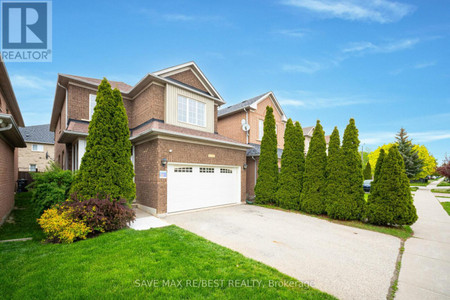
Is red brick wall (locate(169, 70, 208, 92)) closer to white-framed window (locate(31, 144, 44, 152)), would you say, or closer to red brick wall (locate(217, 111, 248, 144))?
red brick wall (locate(217, 111, 248, 144))

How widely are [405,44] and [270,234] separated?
12.4m

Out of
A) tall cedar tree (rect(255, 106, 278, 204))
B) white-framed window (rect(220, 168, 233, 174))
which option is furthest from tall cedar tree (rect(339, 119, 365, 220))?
white-framed window (rect(220, 168, 233, 174))

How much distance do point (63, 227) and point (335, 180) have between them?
9.69 meters

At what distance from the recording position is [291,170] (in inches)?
410

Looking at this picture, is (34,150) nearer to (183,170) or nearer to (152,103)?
(152,103)

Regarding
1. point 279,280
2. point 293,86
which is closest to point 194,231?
point 279,280

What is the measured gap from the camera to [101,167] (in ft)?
21.4

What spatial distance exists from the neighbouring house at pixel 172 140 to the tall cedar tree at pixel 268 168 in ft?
3.58

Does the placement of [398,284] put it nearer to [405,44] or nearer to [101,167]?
[101,167]

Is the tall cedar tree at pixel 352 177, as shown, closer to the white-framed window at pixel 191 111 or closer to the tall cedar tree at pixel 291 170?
the tall cedar tree at pixel 291 170

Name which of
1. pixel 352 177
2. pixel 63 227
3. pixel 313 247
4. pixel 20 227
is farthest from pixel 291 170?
pixel 20 227

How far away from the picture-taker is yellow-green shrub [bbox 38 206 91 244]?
5117 mm

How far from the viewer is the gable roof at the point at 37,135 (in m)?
25.5

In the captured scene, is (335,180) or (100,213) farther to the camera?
(335,180)
